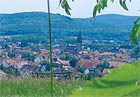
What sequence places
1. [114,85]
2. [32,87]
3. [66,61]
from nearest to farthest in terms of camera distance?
[114,85], [66,61], [32,87]

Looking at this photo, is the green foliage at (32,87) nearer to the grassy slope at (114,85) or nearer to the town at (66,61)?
the town at (66,61)

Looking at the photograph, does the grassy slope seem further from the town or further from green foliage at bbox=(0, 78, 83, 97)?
green foliage at bbox=(0, 78, 83, 97)

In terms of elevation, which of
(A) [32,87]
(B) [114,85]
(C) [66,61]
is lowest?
(A) [32,87]

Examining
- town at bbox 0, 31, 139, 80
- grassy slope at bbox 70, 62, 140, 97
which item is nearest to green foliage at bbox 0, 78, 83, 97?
town at bbox 0, 31, 139, 80

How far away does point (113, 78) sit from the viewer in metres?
0.42

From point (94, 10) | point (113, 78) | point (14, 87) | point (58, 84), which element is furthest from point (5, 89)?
point (113, 78)

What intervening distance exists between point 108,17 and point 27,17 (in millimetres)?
8495

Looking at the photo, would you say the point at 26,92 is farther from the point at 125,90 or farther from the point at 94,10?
the point at 125,90

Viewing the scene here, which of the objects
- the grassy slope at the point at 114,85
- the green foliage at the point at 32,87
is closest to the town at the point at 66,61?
the grassy slope at the point at 114,85

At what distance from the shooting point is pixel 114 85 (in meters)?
0.41

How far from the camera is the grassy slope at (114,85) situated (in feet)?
1.35

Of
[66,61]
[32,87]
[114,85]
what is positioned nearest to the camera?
[114,85]

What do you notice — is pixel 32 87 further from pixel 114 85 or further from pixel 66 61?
pixel 114 85

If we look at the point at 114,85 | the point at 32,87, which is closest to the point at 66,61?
the point at 32,87
